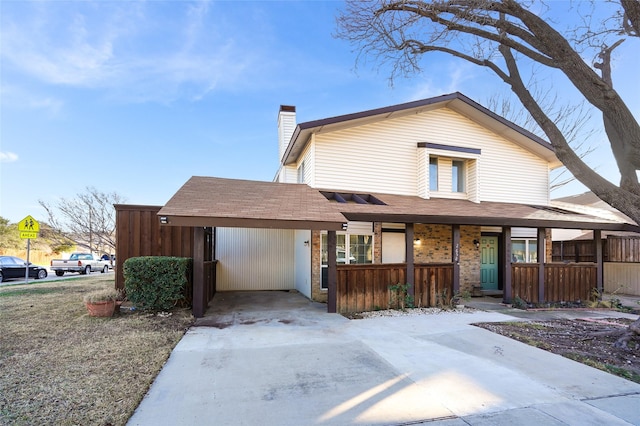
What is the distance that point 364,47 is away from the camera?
27.0ft

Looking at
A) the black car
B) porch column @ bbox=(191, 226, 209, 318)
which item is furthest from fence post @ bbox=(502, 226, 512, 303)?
the black car

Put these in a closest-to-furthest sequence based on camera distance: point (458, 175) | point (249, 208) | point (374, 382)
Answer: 1. point (374, 382)
2. point (249, 208)
3. point (458, 175)

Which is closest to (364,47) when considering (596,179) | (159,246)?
(596,179)

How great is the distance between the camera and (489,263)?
12.1m

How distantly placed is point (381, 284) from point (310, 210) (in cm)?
281

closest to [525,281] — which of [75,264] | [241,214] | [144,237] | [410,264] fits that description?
[410,264]

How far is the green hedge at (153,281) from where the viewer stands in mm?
7285

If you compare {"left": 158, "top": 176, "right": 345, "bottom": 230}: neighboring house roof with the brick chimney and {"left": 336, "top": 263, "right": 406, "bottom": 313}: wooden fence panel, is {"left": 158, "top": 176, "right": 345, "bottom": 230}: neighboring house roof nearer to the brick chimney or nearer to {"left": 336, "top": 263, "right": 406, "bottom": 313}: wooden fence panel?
{"left": 336, "top": 263, "right": 406, "bottom": 313}: wooden fence panel

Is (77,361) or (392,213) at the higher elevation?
(392,213)

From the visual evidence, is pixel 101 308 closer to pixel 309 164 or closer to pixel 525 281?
pixel 309 164

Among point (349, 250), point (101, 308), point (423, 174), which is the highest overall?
point (423, 174)

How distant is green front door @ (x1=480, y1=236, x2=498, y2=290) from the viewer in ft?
39.4

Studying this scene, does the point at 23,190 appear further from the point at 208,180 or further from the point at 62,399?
the point at 62,399

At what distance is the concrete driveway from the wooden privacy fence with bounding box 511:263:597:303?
4.67 metres
